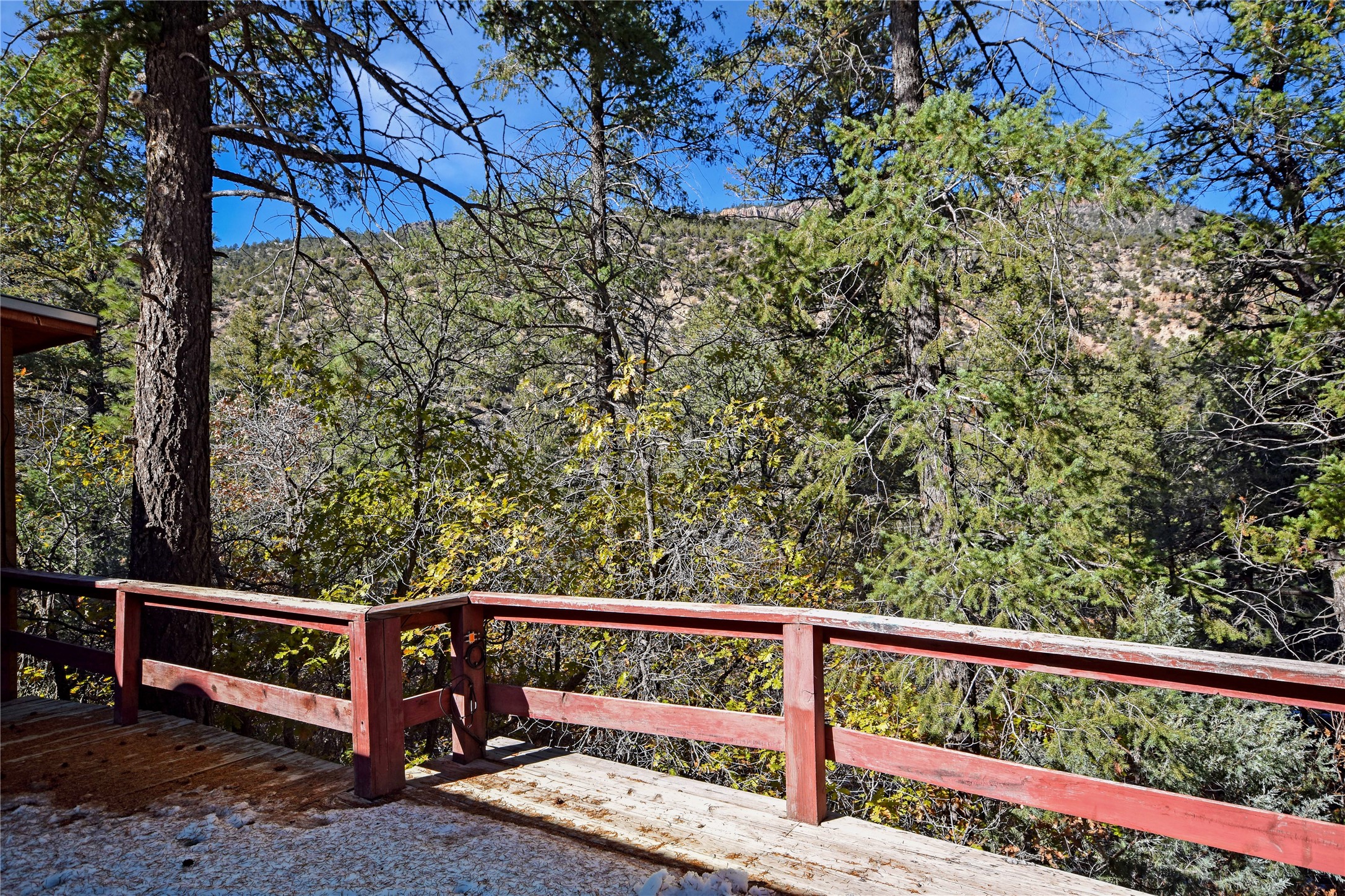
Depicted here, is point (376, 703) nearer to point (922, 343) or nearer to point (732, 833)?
point (732, 833)

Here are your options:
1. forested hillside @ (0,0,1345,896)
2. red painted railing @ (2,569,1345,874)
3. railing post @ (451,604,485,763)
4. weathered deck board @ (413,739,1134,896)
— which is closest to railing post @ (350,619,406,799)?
red painted railing @ (2,569,1345,874)

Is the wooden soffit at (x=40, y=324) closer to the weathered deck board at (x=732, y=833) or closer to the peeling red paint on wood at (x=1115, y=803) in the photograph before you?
the weathered deck board at (x=732, y=833)

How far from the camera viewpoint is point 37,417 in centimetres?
Answer: 1151

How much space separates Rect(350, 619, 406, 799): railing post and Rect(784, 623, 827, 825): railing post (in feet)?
5.25

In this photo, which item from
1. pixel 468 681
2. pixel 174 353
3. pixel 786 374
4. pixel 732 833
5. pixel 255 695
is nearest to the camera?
pixel 732 833

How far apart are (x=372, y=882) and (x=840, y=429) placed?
7107 mm

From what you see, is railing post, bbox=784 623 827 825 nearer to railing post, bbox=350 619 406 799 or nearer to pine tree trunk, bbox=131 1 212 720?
railing post, bbox=350 619 406 799

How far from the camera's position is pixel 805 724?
292 centimetres

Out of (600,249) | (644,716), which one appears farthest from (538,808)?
(600,249)

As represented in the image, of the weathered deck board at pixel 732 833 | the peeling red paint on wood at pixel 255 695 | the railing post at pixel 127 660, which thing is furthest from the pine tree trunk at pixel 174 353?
the weathered deck board at pixel 732 833

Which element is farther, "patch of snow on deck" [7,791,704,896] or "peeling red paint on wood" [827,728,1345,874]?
"patch of snow on deck" [7,791,704,896]

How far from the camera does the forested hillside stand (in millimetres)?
7000

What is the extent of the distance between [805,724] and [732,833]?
486 mm

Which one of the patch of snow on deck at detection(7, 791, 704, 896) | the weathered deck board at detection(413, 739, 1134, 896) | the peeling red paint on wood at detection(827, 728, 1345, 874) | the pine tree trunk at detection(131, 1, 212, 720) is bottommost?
the weathered deck board at detection(413, 739, 1134, 896)
